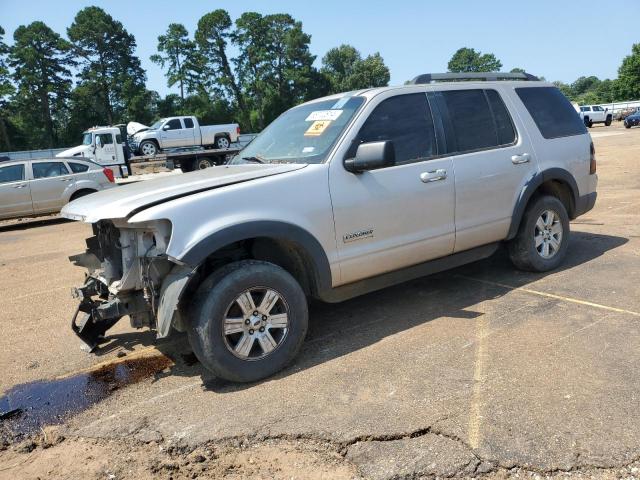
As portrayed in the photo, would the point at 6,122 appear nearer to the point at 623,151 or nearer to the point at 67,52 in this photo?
the point at 67,52

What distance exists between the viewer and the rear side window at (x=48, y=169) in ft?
43.5

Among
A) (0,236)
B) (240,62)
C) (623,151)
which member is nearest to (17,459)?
(0,236)

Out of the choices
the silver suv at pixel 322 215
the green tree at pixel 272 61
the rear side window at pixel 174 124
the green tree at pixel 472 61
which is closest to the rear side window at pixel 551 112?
the silver suv at pixel 322 215

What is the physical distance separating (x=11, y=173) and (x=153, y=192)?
1148cm

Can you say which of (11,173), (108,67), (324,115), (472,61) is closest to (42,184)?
(11,173)

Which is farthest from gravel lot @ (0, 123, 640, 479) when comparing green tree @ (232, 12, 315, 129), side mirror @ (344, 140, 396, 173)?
green tree @ (232, 12, 315, 129)

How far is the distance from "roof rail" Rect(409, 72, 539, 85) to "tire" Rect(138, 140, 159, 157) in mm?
25909

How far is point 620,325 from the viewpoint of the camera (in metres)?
4.07

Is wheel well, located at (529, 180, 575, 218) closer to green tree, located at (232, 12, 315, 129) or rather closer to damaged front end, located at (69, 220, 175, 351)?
damaged front end, located at (69, 220, 175, 351)

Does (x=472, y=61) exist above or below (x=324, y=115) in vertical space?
above

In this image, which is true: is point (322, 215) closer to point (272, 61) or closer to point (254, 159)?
point (254, 159)

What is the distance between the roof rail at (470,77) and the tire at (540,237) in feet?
4.33

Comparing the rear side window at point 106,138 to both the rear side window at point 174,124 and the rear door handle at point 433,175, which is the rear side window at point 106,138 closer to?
the rear side window at point 174,124

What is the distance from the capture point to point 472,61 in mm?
149500
